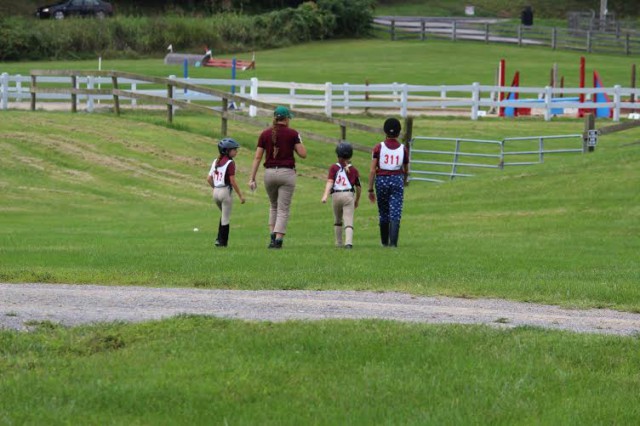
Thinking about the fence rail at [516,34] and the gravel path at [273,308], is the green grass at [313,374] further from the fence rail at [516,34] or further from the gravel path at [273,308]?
the fence rail at [516,34]

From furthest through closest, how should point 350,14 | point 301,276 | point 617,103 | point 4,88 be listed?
1. point 350,14
2. point 617,103
3. point 4,88
4. point 301,276

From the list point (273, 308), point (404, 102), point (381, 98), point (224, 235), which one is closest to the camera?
point (273, 308)

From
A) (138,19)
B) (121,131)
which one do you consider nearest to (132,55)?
(138,19)

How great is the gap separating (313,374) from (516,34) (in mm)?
72272

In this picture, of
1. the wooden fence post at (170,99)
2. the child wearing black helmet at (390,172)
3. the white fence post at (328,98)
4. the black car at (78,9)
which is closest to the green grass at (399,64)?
the black car at (78,9)

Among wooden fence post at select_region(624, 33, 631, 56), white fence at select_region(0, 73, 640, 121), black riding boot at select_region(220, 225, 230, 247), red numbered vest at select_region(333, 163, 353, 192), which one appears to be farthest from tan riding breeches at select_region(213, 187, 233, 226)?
wooden fence post at select_region(624, 33, 631, 56)

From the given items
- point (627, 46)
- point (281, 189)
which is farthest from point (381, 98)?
point (627, 46)

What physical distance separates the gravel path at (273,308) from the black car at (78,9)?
62.3 meters

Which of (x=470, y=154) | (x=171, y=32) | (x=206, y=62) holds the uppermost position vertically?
(x=171, y=32)

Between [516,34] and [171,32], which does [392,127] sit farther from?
[516,34]

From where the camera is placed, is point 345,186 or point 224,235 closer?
point 345,186

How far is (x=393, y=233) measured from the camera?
708 inches

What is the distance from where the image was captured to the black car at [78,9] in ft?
241

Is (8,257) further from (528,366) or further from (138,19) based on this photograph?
(138,19)
